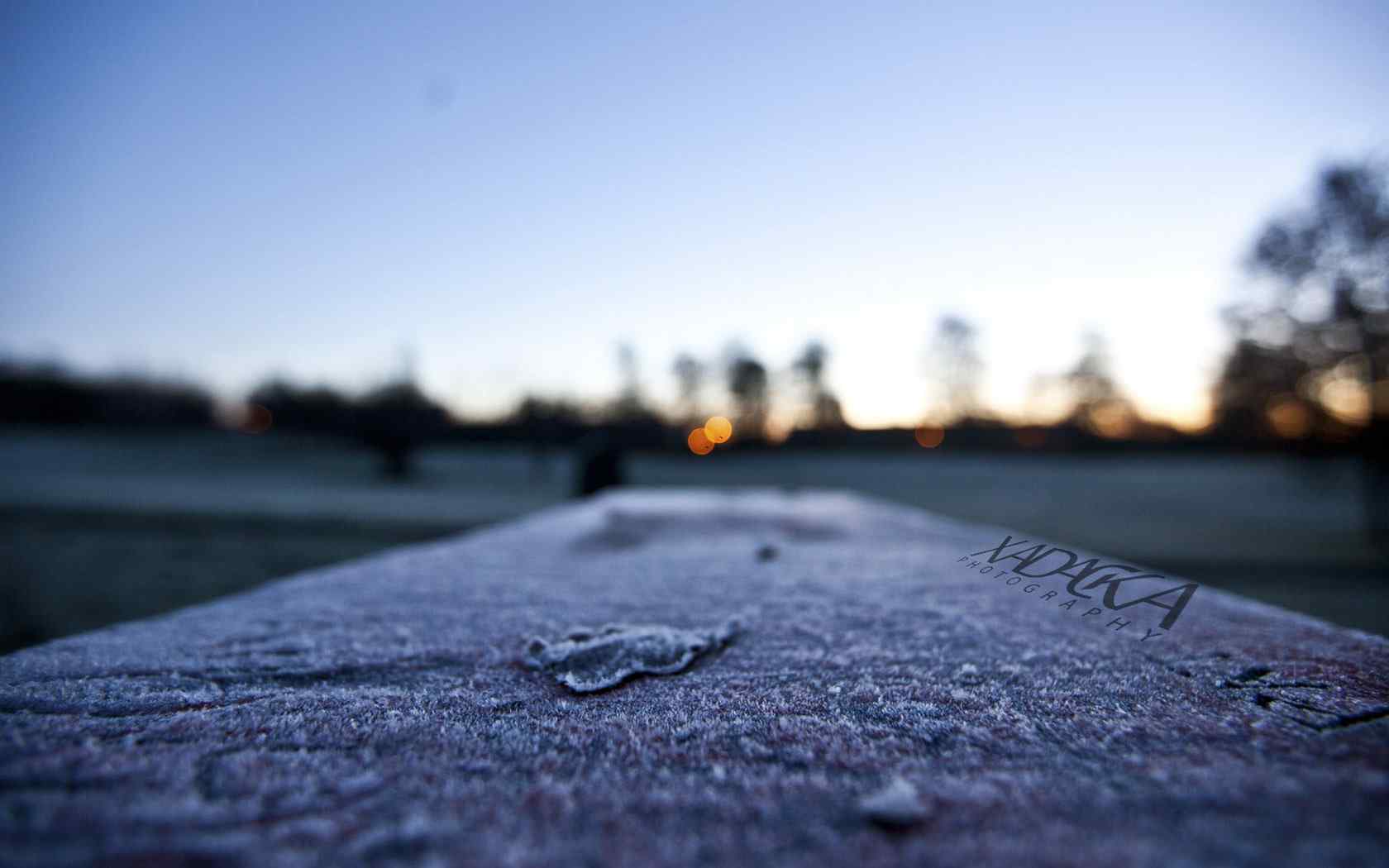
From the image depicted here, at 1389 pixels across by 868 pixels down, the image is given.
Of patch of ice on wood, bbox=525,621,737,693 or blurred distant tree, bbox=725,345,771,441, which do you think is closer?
patch of ice on wood, bbox=525,621,737,693

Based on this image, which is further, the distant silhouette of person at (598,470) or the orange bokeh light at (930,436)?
the orange bokeh light at (930,436)

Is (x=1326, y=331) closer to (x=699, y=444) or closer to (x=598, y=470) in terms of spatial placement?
(x=598, y=470)

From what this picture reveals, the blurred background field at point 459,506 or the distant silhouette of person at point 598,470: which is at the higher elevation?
the distant silhouette of person at point 598,470

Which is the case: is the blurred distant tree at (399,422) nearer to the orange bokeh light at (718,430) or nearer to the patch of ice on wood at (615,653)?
the orange bokeh light at (718,430)

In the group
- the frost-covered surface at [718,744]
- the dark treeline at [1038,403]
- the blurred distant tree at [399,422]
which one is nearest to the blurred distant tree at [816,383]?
the dark treeline at [1038,403]

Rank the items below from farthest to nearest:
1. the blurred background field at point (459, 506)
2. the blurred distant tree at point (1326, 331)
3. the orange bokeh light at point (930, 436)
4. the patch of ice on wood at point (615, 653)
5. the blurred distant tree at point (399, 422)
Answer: the orange bokeh light at point (930, 436) < the blurred distant tree at point (399, 422) < the blurred distant tree at point (1326, 331) < the blurred background field at point (459, 506) < the patch of ice on wood at point (615, 653)

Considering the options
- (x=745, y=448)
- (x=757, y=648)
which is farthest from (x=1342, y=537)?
(x=745, y=448)

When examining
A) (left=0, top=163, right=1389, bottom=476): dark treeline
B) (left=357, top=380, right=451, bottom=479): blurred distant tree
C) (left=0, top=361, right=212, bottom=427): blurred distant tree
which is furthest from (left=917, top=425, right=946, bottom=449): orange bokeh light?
(left=0, top=361, right=212, bottom=427): blurred distant tree

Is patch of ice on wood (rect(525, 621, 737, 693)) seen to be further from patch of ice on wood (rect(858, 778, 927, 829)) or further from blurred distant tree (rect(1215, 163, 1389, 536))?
blurred distant tree (rect(1215, 163, 1389, 536))
